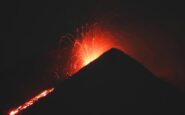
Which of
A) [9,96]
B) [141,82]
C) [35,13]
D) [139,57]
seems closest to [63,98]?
[141,82]

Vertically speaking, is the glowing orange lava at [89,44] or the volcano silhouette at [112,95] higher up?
the glowing orange lava at [89,44]

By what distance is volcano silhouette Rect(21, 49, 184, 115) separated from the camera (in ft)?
17.1

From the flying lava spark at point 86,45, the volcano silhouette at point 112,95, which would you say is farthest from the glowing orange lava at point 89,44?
the volcano silhouette at point 112,95

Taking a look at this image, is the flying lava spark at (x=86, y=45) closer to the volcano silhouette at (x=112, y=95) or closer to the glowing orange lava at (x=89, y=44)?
the glowing orange lava at (x=89, y=44)

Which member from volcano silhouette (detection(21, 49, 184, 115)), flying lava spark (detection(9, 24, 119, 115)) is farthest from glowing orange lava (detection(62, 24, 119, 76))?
volcano silhouette (detection(21, 49, 184, 115))

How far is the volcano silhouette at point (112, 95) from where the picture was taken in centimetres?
522

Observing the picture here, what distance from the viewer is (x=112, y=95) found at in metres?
5.46

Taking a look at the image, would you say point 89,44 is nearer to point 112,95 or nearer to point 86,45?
point 86,45

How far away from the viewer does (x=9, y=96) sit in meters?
6.88

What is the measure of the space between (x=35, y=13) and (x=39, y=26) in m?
0.33

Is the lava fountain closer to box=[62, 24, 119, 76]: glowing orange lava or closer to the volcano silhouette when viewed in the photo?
box=[62, 24, 119, 76]: glowing orange lava

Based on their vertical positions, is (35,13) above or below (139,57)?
above

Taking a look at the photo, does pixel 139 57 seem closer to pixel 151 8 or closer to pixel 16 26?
pixel 151 8

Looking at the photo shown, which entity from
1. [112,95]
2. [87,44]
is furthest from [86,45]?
[112,95]
